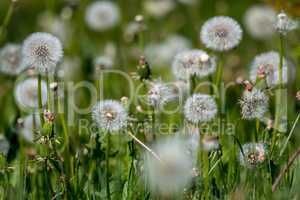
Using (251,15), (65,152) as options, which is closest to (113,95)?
(65,152)

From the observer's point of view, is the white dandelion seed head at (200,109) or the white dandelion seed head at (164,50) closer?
the white dandelion seed head at (200,109)

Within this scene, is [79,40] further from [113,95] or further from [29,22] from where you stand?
[29,22]

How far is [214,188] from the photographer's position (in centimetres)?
234

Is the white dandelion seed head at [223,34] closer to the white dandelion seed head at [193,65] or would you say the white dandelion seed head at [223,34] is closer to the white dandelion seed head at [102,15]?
the white dandelion seed head at [193,65]

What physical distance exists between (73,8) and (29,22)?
7.38 feet

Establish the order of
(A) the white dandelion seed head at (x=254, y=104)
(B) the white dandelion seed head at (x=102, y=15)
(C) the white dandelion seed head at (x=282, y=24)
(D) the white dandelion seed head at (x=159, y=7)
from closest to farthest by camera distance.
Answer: (A) the white dandelion seed head at (x=254, y=104), (C) the white dandelion seed head at (x=282, y=24), (B) the white dandelion seed head at (x=102, y=15), (D) the white dandelion seed head at (x=159, y=7)

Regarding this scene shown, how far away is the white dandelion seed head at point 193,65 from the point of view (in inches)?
109

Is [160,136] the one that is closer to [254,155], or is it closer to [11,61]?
[254,155]

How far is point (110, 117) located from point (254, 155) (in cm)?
52

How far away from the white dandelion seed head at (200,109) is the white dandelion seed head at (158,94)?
143 mm

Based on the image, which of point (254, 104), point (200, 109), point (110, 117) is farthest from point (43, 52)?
point (254, 104)

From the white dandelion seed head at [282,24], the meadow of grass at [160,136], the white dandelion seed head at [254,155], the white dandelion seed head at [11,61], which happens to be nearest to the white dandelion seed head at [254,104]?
the meadow of grass at [160,136]

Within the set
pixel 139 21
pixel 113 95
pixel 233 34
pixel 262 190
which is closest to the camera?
pixel 262 190

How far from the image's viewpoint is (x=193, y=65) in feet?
9.17
